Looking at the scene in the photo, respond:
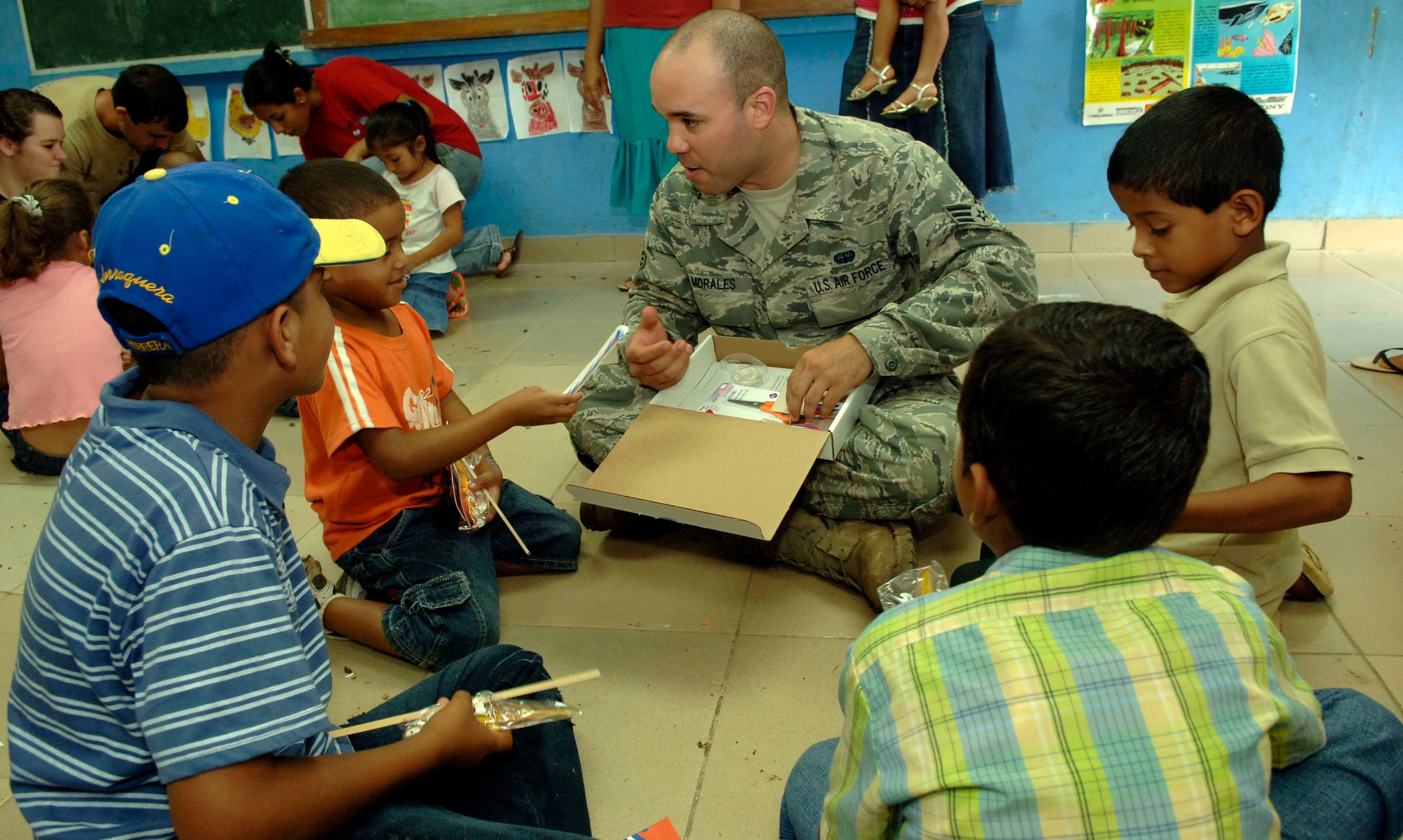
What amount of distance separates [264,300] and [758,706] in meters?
0.98

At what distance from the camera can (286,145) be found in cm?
446

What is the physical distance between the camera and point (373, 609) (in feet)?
5.66

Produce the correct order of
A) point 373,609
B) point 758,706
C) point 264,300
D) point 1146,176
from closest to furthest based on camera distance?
1. point 264,300
2. point 1146,176
3. point 758,706
4. point 373,609

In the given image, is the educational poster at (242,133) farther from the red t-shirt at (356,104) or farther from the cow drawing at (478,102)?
the cow drawing at (478,102)

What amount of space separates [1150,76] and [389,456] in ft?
10.7

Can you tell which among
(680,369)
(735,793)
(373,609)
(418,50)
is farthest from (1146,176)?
(418,50)

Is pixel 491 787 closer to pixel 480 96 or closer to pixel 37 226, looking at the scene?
pixel 37 226

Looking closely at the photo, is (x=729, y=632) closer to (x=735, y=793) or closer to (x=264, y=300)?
(x=735, y=793)

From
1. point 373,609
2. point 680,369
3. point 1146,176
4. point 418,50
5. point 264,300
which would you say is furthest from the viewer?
point 418,50

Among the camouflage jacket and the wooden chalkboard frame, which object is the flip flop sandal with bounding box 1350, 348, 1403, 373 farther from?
the wooden chalkboard frame

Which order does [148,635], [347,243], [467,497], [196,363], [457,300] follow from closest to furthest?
[148,635], [196,363], [347,243], [467,497], [457,300]

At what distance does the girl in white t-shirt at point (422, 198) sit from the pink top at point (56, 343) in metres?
1.31

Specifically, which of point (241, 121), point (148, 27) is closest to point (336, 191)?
point (241, 121)

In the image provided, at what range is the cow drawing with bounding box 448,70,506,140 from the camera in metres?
4.17
